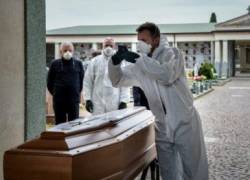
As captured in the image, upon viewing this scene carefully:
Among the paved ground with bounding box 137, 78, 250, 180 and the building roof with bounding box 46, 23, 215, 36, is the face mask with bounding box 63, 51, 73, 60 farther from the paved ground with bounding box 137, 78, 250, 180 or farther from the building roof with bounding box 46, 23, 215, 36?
the building roof with bounding box 46, 23, 215, 36

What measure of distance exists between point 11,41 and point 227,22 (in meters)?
44.8

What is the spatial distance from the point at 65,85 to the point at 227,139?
447 cm

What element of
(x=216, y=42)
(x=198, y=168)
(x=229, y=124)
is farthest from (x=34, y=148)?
(x=216, y=42)

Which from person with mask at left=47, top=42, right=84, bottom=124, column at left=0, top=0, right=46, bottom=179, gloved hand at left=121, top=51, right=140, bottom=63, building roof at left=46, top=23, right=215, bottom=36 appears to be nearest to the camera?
gloved hand at left=121, top=51, right=140, bottom=63

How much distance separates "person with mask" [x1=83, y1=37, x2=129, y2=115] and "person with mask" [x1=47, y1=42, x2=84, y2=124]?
0.66 m

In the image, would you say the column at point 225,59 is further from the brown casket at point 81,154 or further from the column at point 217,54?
the brown casket at point 81,154

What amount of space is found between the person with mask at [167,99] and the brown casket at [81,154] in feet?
1.05

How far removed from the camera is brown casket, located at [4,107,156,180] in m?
3.25

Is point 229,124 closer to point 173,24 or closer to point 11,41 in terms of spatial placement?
point 11,41

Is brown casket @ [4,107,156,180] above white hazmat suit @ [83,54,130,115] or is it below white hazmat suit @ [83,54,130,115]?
below

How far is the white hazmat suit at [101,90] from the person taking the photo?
6.72m

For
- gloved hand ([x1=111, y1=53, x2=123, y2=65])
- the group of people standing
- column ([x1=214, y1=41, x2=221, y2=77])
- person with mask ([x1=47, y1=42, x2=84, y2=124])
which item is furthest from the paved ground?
column ([x1=214, y1=41, x2=221, y2=77])

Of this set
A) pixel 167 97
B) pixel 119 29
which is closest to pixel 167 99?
pixel 167 97

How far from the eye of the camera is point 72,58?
24.8 feet
